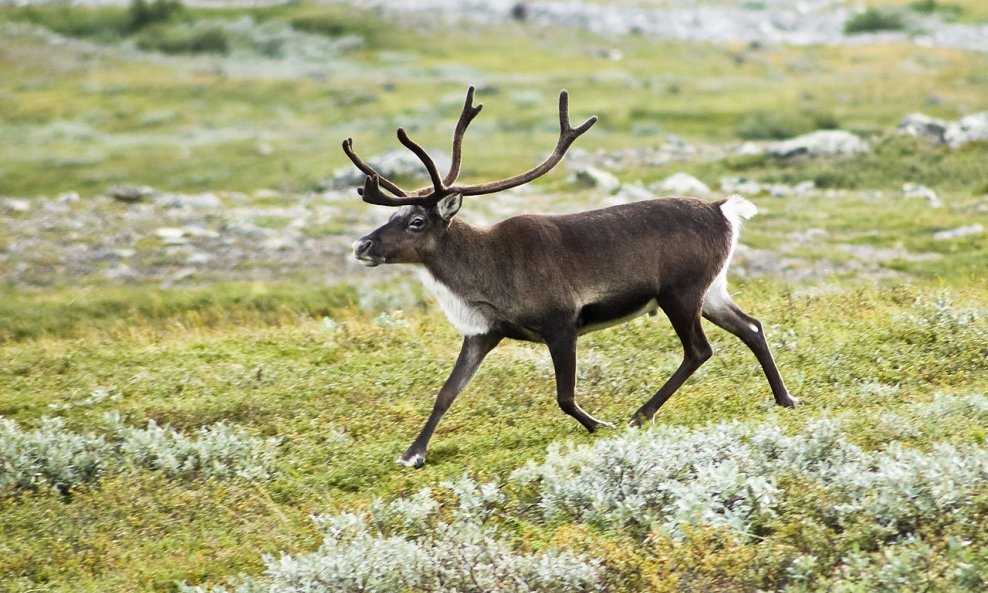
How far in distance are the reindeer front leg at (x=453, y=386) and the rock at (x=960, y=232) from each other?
45.7 ft

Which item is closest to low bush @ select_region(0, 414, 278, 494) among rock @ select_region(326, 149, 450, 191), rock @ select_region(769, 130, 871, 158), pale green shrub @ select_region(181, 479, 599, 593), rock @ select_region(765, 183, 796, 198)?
pale green shrub @ select_region(181, 479, 599, 593)

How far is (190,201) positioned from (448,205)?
64.8 feet

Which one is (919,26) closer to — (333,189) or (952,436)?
(333,189)

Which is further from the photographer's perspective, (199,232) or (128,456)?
(199,232)

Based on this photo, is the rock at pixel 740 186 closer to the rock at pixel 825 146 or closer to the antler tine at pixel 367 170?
the rock at pixel 825 146

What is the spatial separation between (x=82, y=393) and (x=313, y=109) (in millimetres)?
36768

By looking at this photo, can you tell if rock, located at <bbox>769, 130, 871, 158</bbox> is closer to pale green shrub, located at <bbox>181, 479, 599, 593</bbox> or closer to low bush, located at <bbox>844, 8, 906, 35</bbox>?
pale green shrub, located at <bbox>181, 479, 599, 593</bbox>

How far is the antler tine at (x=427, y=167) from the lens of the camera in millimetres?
9445

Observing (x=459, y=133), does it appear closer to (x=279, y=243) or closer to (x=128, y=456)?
(x=128, y=456)

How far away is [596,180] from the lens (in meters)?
28.8

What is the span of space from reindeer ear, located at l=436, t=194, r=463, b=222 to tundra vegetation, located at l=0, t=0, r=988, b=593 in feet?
6.63

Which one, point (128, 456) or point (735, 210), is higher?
point (735, 210)

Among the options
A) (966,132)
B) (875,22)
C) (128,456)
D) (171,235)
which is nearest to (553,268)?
(128,456)

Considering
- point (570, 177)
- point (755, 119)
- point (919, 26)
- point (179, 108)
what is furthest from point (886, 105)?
point (919, 26)
